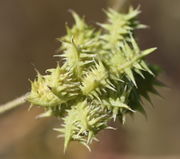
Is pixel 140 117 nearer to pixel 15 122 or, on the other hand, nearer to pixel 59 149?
pixel 59 149

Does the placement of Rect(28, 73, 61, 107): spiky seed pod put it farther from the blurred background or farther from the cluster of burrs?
the blurred background

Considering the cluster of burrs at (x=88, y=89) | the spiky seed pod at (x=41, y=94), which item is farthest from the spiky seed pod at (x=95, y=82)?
the spiky seed pod at (x=41, y=94)

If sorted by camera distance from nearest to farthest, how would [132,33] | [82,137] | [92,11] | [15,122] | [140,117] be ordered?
[82,137], [132,33], [15,122], [140,117], [92,11]

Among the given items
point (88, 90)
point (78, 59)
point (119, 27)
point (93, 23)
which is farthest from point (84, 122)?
point (93, 23)

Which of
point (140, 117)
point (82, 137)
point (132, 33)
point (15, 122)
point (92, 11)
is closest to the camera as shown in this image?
point (82, 137)

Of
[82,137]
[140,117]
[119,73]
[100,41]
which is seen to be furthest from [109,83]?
[140,117]

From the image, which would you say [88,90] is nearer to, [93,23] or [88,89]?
[88,89]
